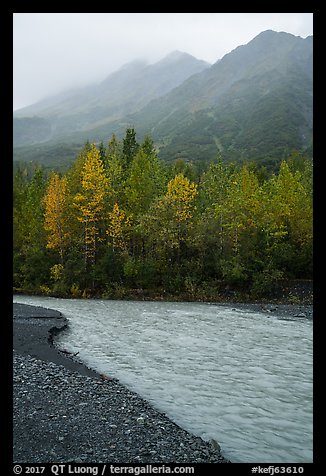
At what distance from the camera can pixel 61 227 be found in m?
40.2

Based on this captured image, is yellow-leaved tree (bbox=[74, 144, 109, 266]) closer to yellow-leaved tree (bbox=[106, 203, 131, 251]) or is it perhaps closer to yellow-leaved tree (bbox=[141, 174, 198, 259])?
yellow-leaved tree (bbox=[106, 203, 131, 251])

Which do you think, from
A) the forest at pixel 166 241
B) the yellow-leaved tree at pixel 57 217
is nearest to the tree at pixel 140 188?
the forest at pixel 166 241

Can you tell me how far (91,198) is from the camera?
39594 mm

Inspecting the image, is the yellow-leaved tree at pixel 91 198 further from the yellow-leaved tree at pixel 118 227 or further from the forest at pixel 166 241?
the yellow-leaved tree at pixel 118 227

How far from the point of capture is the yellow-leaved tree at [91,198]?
38.9 meters

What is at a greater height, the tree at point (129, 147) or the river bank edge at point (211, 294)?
the tree at point (129, 147)

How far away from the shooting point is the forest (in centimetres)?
3762

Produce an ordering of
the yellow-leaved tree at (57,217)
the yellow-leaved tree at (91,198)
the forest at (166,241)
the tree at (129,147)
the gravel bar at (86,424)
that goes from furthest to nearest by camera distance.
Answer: the tree at (129,147) → the yellow-leaved tree at (57,217) → the yellow-leaved tree at (91,198) → the forest at (166,241) → the gravel bar at (86,424)

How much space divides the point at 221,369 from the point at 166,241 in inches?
998

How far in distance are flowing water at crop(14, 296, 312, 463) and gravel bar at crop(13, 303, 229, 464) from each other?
77cm

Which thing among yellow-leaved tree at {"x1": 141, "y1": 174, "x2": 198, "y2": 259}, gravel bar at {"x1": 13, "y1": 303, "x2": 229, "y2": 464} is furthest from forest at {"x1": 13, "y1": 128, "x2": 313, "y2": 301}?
gravel bar at {"x1": 13, "y1": 303, "x2": 229, "y2": 464}

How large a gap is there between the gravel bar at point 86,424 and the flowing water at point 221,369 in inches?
30.4

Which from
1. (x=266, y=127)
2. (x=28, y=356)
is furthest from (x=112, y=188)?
(x=266, y=127)
